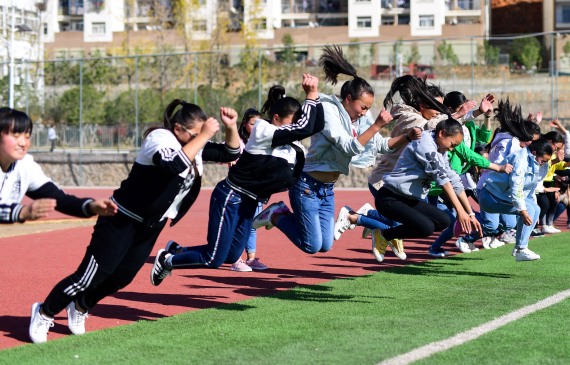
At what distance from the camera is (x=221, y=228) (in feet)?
27.6

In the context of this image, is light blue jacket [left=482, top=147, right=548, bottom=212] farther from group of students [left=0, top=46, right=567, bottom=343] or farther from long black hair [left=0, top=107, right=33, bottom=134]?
long black hair [left=0, top=107, right=33, bottom=134]

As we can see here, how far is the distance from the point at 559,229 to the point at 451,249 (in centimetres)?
378

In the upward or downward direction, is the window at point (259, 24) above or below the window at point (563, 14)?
below

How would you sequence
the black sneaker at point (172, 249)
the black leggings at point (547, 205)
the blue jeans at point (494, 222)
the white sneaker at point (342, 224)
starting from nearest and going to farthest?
the black sneaker at point (172, 249)
the white sneaker at point (342, 224)
the blue jeans at point (494, 222)
the black leggings at point (547, 205)

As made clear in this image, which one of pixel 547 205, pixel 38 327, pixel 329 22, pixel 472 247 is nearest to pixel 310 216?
pixel 38 327

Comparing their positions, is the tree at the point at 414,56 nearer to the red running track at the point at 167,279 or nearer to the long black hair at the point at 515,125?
the red running track at the point at 167,279

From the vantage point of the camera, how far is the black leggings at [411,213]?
31.6ft

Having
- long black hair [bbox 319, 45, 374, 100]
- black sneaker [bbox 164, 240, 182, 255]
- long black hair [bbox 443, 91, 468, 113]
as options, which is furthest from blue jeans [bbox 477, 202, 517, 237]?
black sneaker [bbox 164, 240, 182, 255]

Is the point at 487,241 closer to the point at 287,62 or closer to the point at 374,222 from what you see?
the point at 374,222

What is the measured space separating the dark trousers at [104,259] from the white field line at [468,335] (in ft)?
7.07

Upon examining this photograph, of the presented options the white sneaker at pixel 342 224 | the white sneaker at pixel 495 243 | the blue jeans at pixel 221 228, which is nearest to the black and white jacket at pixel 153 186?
the blue jeans at pixel 221 228

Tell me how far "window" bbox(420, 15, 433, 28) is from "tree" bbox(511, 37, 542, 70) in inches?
1337

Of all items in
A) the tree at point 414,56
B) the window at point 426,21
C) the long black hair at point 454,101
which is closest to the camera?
the long black hair at point 454,101

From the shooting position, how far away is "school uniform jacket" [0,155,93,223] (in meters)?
6.47
